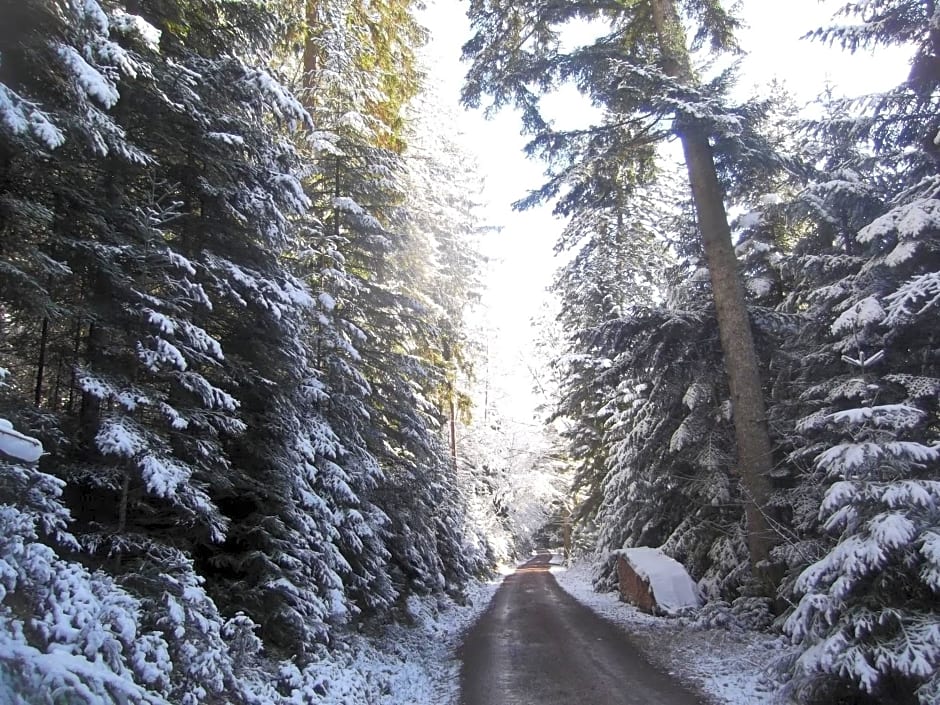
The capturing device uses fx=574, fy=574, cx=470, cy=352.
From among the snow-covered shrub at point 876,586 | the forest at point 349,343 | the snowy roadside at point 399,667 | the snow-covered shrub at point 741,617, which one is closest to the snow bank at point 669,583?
the forest at point 349,343

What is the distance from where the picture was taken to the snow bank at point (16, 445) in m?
3.97

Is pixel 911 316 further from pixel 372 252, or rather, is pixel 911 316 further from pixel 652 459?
pixel 372 252

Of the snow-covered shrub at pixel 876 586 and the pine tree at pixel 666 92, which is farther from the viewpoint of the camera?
the pine tree at pixel 666 92

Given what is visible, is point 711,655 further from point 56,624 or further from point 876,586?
point 56,624

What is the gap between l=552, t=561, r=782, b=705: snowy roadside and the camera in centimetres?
770

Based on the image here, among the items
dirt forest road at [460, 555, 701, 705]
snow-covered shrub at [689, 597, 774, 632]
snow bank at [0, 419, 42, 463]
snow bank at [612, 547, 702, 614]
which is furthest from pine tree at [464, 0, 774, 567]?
snow bank at [0, 419, 42, 463]

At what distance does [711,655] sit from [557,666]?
254cm

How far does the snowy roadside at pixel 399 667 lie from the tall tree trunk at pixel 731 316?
249 inches

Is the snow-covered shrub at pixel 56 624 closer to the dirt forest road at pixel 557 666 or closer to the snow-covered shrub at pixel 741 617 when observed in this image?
the dirt forest road at pixel 557 666

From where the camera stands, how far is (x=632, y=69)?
1045cm

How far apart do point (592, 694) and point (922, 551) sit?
460 cm

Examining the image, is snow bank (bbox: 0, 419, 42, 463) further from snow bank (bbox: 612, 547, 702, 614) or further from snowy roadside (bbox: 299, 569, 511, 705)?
snow bank (bbox: 612, 547, 702, 614)

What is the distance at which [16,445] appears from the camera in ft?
13.2

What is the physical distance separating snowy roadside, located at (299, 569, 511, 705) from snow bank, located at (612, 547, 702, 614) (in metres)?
4.67
